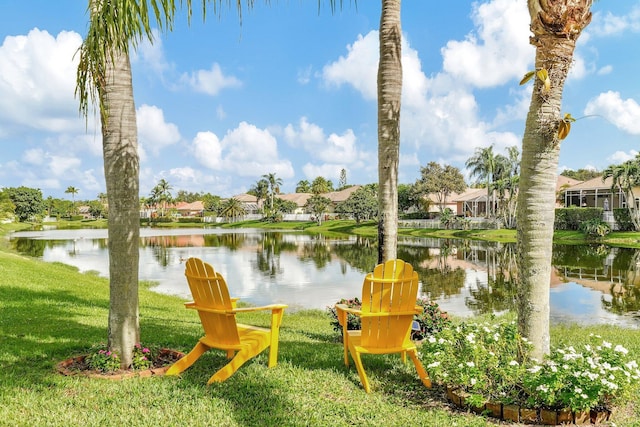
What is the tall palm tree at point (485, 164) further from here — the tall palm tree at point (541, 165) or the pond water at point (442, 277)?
the tall palm tree at point (541, 165)

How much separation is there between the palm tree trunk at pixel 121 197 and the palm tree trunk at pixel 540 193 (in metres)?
3.46

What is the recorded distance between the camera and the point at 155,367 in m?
4.46

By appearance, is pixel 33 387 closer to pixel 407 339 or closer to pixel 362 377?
pixel 362 377

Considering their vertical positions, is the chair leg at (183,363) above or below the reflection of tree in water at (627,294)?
above

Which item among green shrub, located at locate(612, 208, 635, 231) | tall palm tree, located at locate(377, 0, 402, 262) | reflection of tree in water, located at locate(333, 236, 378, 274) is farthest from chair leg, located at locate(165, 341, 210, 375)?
green shrub, located at locate(612, 208, 635, 231)

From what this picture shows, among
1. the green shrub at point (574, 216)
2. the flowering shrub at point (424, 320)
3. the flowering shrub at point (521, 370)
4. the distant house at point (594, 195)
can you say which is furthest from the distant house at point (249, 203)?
the flowering shrub at point (521, 370)

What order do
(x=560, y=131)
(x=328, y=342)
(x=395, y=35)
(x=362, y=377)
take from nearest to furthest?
(x=560, y=131)
(x=362, y=377)
(x=395, y=35)
(x=328, y=342)

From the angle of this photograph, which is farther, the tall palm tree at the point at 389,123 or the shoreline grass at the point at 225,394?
the tall palm tree at the point at 389,123

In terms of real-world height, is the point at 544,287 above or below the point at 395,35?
below

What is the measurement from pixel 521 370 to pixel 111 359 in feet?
11.7

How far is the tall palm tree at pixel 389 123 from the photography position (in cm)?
602

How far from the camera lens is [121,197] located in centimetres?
426

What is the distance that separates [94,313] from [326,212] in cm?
6789

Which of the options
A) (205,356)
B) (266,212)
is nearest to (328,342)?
(205,356)
